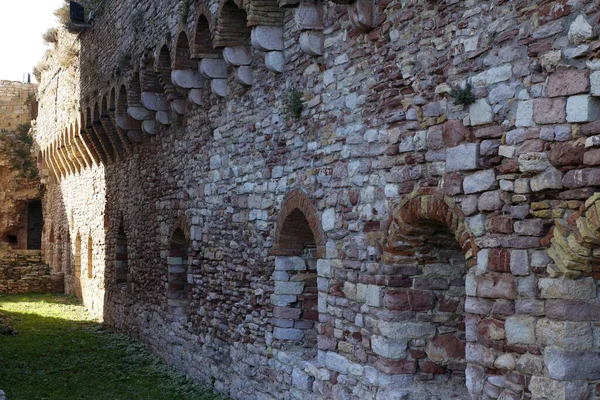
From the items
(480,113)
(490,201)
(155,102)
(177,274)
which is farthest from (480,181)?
(155,102)

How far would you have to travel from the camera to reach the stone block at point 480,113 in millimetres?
4691

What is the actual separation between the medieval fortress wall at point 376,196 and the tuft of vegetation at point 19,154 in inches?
623

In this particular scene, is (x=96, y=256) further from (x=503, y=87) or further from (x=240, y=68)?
(x=503, y=87)

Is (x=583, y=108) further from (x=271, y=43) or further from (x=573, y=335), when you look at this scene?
(x=271, y=43)

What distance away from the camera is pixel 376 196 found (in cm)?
593

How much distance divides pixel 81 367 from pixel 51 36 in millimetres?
13403

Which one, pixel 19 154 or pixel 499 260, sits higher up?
pixel 19 154

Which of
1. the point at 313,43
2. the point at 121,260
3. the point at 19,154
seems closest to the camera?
the point at 313,43

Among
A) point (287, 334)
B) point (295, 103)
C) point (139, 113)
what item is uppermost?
point (139, 113)

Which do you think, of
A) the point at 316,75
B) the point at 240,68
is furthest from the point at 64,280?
the point at 316,75

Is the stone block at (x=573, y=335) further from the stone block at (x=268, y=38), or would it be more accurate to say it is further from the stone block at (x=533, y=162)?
the stone block at (x=268, y=38)

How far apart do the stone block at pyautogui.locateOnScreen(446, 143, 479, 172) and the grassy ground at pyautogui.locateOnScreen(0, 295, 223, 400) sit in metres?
4.94

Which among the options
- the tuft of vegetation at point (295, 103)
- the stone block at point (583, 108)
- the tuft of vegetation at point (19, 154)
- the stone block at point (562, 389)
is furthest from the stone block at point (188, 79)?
the tuft of vegetation at point (19, 154)

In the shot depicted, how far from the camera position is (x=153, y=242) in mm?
12195
